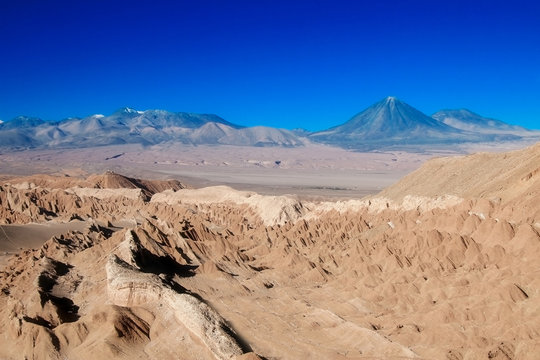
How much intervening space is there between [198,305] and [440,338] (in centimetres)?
1292

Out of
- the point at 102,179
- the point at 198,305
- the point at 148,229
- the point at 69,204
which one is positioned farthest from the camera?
the point at 102,179

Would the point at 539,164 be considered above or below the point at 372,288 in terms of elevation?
above

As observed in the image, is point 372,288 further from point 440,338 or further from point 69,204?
point 69,204

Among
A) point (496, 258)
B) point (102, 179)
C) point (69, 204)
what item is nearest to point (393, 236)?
point (496, 258)

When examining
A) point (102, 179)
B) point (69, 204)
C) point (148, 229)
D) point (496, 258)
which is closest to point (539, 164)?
point (496, 258)

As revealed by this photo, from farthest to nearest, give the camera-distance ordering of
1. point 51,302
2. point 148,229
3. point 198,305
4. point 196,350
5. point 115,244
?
point 148,229
point 115,244
point 51,302
point 198,305
point 196,350

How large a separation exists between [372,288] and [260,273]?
9.27 m

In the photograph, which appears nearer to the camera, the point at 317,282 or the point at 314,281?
the point at 317,282

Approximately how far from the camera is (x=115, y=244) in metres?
43.2

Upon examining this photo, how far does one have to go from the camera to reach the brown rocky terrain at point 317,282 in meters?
26.5

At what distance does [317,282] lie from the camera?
42875 millimetres

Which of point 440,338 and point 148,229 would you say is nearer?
point 440,338

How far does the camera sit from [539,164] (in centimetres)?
4853

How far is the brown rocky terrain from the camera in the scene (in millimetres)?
26484
